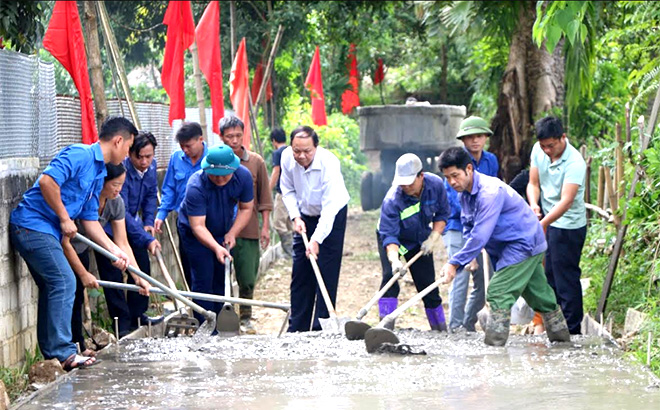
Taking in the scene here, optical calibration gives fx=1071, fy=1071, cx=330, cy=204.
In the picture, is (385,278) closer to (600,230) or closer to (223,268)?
(223,268)

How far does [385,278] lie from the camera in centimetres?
913

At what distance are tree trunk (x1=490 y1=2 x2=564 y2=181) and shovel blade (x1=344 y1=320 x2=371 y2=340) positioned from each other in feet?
22.8

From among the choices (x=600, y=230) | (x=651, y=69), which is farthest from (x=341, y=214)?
(x=600, y=230)

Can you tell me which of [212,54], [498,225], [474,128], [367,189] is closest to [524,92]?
[212,54]

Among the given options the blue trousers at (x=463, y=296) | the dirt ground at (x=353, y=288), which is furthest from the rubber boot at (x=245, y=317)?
the blue trousers at (x=463, y=296)

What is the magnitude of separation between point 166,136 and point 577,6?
747 cm

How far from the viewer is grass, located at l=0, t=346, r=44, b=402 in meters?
6.57

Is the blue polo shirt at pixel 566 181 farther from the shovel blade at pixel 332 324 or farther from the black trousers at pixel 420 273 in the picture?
the shovel blade at pixel 332 324

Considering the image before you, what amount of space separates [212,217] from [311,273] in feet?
3.29

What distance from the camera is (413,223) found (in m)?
8.93

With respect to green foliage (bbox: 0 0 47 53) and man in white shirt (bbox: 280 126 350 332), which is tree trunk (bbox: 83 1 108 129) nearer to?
green foliage (bbox: 0 0 47 53)

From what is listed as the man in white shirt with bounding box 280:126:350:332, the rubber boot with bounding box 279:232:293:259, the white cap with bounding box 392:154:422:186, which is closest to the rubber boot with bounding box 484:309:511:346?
the white cap with bounding box 392:154:422:186

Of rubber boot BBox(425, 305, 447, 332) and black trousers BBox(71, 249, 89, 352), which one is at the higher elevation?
black trousers BBox(71, 249, 89, 352)

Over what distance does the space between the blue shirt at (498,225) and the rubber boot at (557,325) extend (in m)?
0.54
